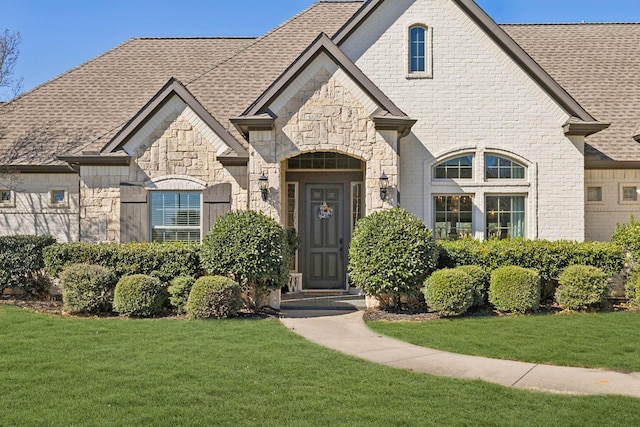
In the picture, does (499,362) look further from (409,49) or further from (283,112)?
(409,49)

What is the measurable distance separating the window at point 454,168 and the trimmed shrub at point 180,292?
21.1 feet

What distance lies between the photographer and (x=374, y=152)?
1180 cm

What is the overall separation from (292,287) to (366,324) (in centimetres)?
397

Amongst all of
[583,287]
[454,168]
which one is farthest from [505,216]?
[583,287]

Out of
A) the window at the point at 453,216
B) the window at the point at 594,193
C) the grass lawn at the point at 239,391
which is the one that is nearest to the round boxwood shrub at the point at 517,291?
the window at the point at 453,216

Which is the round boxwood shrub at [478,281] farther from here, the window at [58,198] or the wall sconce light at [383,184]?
the window at [58,198]

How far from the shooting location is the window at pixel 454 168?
13.4m

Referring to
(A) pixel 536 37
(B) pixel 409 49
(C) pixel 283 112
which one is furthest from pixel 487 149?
(A) pixel 536 37

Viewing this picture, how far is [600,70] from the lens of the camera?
53.8ft

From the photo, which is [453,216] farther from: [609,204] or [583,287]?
[609,204]

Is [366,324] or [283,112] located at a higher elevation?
[283,112]

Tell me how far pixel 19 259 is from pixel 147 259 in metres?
2.98

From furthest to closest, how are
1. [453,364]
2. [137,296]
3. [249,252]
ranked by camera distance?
[249,252], [137,296], [453,364]

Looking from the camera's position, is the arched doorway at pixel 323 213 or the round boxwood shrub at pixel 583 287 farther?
the arched doorway at pixel 323 213
